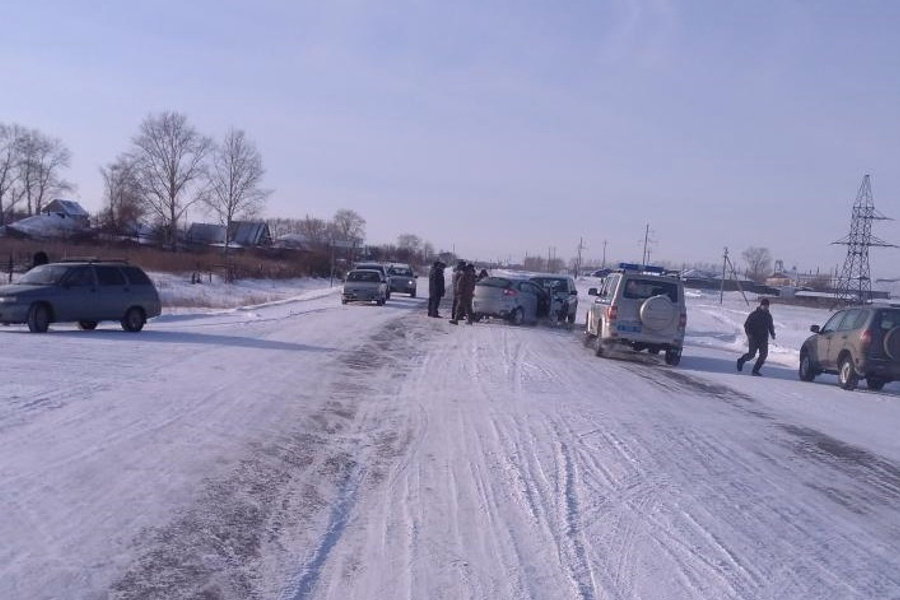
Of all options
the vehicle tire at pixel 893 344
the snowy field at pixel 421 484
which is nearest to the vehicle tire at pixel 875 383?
the vehicle tire at pixel 893 344

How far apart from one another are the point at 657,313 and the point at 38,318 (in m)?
13.7

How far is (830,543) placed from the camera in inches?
289

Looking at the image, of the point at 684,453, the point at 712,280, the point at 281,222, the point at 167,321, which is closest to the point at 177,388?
the point at 684,453

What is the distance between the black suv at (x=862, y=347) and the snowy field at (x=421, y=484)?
99.3 inches

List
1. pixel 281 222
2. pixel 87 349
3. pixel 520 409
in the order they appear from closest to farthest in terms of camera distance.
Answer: pixel 520 409 → pixel 87 349 → pixel 281 222

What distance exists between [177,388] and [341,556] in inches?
293

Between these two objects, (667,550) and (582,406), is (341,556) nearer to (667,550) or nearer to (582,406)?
(667,550)

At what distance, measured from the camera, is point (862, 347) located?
19.3m

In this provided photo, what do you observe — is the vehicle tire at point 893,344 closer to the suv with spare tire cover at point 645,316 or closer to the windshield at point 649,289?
the suv with spare tire cover at point 645,316

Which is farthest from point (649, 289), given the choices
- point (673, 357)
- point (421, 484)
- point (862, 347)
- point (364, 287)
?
point (364, 287)

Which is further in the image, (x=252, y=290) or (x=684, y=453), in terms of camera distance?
(x=252, y=290)

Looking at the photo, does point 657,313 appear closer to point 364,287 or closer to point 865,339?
point 865,339

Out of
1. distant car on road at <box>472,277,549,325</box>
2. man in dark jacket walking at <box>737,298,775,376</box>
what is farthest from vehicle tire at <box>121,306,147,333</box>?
man in dark jacket walking at <box>737,298,775,376</box>

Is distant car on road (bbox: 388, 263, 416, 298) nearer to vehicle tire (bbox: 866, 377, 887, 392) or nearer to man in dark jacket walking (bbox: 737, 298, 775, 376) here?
man in dark jacket walking (bbox: 737, 298, 775, 376)
